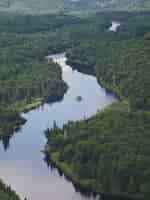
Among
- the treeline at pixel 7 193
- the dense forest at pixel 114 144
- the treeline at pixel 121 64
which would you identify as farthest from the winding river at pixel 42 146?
the treeline at pixel 121 64

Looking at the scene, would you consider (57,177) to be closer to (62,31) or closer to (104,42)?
(104,42)

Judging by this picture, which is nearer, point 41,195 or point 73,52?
point 41,195

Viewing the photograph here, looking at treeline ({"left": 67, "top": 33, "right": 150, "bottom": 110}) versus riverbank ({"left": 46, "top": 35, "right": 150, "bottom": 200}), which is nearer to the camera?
riverbank ({"left": 46, "top": 35, "right": 150, "bottom": 200})

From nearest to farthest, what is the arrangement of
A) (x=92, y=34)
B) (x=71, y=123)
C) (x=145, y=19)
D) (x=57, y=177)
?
(x=57, y=177), (x=71, y=123), (x=92, y=34), (x=145, y=19)

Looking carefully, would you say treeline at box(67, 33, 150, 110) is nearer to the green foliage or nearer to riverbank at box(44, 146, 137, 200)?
the green foliage

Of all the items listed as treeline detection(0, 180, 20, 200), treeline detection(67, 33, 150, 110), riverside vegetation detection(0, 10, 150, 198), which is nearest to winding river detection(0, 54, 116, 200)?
riverside vegetation detection(0, 10, 150, 198)

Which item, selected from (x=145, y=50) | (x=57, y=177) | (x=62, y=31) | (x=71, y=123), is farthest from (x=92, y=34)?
(x=57, y=177)

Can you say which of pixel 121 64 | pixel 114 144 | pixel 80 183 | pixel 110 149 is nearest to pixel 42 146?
pixel 114 144

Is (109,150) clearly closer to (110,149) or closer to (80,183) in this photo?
(110,149)

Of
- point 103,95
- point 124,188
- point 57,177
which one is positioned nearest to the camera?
point 124,188

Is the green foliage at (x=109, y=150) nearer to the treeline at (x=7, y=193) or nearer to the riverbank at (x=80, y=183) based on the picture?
the riverbank at (x=80, y=183)
